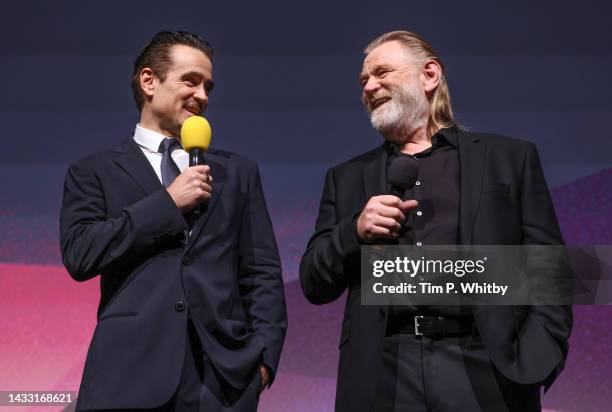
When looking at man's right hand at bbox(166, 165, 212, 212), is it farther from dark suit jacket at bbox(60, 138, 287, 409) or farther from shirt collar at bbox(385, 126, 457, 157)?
shirt collar at bbox(385, 126, 457, 157)

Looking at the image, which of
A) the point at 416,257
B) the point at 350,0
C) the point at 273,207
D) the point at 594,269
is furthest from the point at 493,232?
the point at 350,0

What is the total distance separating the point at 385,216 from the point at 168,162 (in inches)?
29.7

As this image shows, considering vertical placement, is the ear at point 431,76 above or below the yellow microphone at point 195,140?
above

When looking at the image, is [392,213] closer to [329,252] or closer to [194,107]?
[329,252]

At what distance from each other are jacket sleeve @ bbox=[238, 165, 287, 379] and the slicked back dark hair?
455 mm

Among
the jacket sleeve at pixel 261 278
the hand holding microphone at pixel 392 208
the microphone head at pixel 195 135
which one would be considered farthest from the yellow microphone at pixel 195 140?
the hand holding microphone at pixel 392 208

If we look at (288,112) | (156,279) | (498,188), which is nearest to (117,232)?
(156,279)

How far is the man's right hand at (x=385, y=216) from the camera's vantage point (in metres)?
2.27

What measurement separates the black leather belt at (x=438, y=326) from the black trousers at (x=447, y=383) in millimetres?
17

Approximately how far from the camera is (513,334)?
244 cm

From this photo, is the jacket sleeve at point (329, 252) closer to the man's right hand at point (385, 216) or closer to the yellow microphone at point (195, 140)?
the man's right hand at point (385, 216)

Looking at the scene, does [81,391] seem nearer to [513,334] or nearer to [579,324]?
[513,334]

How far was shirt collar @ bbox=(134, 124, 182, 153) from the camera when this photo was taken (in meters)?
2.71

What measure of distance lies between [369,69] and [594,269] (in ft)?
4.28
